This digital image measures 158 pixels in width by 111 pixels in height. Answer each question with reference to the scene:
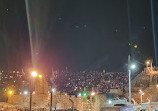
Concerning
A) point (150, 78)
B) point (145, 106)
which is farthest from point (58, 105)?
point (150, 78)

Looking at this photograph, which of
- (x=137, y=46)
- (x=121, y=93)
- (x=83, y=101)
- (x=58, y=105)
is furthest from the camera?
(x=137, y=46)

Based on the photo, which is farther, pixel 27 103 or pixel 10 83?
pixel 10 83

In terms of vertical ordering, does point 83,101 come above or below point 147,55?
below

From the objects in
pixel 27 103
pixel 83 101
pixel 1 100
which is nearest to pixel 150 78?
pixel 83 101

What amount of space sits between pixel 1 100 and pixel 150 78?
78.8 ft

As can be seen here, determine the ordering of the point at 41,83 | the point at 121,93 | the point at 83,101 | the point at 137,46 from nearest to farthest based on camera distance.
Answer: the point at 83,101, the point at 41,83, the point at 121,93, the point at 137,46

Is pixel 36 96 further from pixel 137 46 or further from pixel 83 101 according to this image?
pixel 137 46

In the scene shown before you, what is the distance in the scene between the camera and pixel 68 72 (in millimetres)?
100812

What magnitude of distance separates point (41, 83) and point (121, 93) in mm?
11801

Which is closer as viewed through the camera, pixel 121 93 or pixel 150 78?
pixel 121 93

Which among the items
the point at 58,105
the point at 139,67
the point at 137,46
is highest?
the point at 137,46

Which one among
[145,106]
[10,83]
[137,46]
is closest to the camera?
[145,106]

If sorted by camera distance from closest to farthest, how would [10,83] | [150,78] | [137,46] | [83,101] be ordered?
[83,101] < [150,78] < [10,83] < [137,46]

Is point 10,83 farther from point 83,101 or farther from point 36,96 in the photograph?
point 83,101
